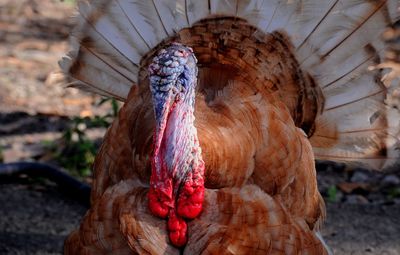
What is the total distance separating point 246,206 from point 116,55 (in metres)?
1.49

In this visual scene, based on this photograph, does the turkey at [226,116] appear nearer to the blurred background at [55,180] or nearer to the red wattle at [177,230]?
the red wattle at [177,230]

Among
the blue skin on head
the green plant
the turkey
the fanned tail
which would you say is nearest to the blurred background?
the green plant

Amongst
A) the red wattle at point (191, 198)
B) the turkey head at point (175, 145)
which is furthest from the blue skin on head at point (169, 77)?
the red wattle at point (191, 198)

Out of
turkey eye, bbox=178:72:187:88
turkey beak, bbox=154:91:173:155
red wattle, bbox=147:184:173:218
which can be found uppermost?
turkey eye, bbox=178:72:187:88

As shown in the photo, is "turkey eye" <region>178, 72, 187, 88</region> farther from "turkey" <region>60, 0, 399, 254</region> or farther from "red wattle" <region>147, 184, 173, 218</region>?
"red wattle" <region>147, 184, 173, 218</region>

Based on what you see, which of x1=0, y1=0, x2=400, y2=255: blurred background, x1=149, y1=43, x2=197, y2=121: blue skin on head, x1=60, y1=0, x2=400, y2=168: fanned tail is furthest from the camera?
x1=0, y1=0, x2=400, y2=255: blurred background

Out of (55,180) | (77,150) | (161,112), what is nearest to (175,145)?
(161,112)

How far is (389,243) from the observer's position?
575 centimetres

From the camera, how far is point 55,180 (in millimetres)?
6328

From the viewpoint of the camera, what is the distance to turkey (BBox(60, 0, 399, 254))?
154 inches

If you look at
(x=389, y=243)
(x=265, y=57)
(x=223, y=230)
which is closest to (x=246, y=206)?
(x=223, y=230)

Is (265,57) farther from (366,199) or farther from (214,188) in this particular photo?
(366,199)

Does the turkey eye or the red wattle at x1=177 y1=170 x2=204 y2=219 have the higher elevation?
the turkey eye

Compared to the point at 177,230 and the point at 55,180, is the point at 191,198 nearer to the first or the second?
the point at 177,230
